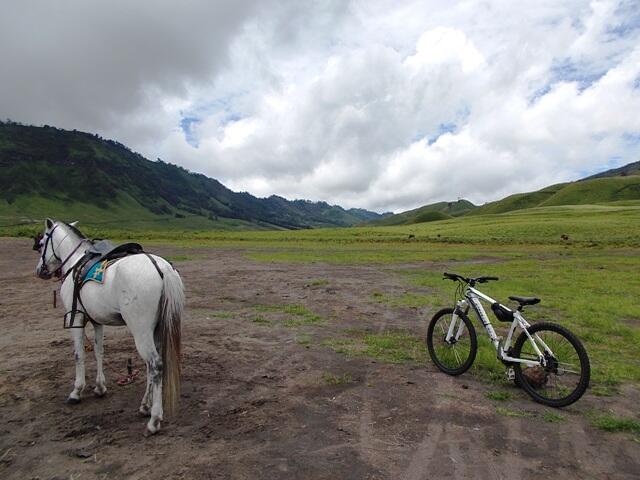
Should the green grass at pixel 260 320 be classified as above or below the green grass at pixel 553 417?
above

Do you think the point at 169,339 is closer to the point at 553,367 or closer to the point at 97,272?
the point at 97,272

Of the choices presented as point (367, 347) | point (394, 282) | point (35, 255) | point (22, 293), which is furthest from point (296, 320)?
point (35, 255)

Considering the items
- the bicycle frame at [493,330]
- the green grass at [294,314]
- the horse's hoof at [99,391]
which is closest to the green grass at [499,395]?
the bicycle frame at [493,330]

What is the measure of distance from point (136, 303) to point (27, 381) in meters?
3.62

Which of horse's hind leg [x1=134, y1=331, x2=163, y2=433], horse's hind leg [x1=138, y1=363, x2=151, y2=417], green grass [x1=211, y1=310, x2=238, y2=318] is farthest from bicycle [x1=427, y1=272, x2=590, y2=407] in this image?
green grass [x1=211, y1=310, x2=238, y2=318]

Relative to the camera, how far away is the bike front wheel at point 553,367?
6.33 m

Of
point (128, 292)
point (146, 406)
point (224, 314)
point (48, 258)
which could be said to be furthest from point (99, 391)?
point (224, 314)

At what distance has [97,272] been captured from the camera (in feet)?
21.3

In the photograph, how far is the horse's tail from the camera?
19.5 ft

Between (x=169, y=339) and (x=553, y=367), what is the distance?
6.21 metres

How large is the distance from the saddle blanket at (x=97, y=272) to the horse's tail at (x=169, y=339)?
1173mm

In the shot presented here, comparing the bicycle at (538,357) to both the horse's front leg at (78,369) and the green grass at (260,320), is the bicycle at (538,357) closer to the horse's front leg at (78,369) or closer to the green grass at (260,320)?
the green grass at (260,320)

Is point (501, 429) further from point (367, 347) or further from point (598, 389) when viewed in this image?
point (367, 347)

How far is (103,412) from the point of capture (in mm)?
6410
